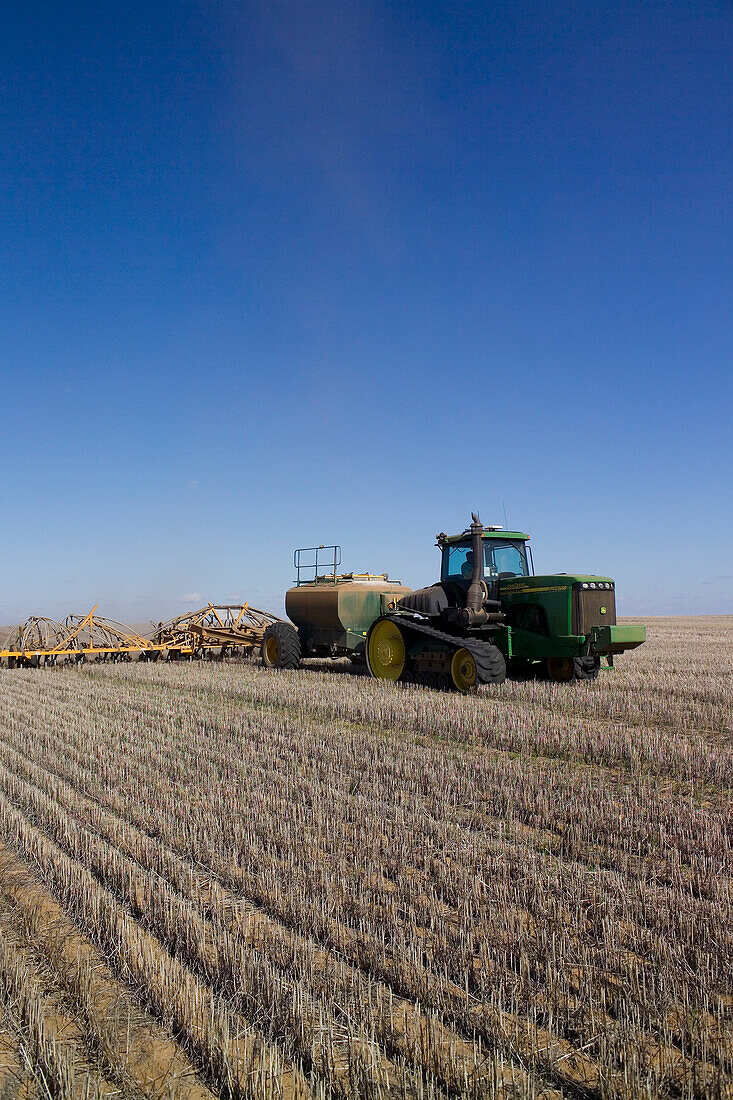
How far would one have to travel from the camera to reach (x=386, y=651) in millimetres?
13516

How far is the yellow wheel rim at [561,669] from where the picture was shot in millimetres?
12531

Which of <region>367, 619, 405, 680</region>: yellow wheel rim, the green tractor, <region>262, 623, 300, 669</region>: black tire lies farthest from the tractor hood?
<region>262, 623, 300, 669</region>: black tire

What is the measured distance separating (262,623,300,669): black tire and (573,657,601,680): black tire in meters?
5.94

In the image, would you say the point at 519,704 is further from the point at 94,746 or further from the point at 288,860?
the point at 288,860

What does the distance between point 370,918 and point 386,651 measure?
9748 millimetres

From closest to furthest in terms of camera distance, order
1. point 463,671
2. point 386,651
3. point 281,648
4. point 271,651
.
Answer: point 463,671, point 386,651, point 281,648, point 271,651

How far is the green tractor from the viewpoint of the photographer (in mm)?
11461

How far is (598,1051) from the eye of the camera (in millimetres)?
2723

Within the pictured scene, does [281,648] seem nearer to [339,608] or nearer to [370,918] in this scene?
[339,608]

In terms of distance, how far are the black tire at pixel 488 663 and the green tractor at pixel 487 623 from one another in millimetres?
16

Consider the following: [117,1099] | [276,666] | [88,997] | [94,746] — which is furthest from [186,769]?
[276,666]

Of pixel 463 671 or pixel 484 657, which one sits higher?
pixel 484 657

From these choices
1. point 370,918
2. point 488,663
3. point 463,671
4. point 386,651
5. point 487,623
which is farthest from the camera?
point 386,651

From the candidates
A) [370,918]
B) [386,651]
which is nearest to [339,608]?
[386,651]
